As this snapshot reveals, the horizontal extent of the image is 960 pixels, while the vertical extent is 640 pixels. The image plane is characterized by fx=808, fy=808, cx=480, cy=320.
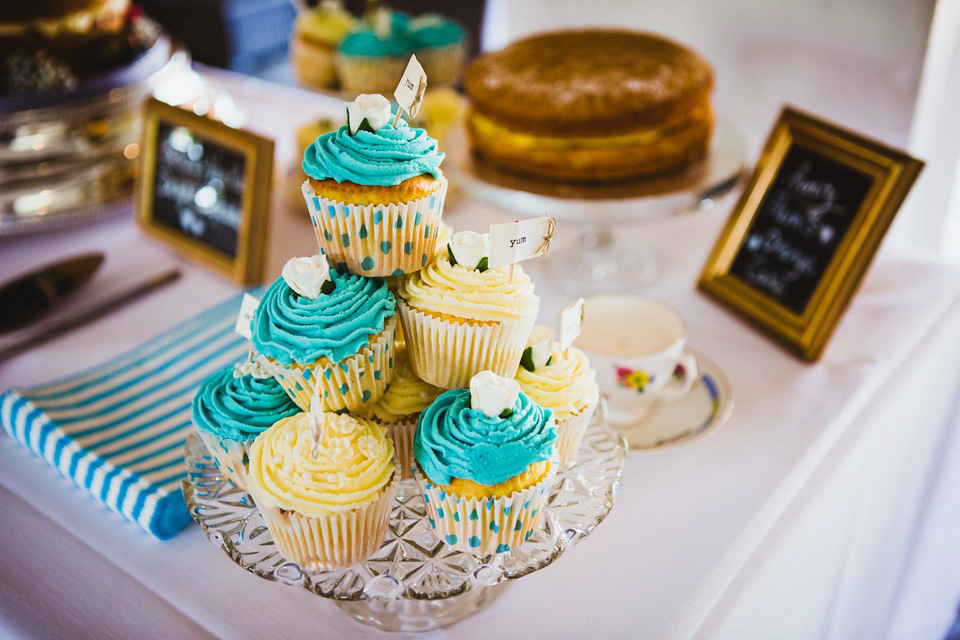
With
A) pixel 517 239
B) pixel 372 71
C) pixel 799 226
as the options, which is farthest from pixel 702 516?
pixel 372 71

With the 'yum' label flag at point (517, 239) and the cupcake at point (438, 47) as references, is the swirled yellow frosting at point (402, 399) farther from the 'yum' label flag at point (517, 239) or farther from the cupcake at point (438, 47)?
the cupcake at point (438, 47)

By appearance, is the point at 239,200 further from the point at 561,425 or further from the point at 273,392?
the point at 561,425

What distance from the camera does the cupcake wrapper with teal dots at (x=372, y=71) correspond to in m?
1.87

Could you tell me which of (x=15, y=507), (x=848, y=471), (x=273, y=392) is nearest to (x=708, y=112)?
(x=848, y=471)

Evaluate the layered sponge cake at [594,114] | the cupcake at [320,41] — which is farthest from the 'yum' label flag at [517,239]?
the cupcake at [320,41]

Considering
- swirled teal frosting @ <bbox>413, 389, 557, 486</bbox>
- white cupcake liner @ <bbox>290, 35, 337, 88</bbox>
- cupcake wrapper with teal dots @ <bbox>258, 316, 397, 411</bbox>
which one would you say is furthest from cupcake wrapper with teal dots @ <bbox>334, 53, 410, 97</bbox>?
swirled teal frosting @ <bbox>413, 389, 557, 486</bbox>

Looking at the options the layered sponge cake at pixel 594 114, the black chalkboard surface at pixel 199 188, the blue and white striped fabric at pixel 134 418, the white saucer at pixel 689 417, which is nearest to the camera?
the blue and white striped fabric at pixel 134 418

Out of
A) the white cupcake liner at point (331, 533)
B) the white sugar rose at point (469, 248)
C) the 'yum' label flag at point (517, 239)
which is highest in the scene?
the 'yum' label flag at point (517, 239)

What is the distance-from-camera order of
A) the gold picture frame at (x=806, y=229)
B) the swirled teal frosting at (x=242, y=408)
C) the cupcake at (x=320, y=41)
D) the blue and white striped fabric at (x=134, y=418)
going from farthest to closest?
the cupcake at (x=320, y=41) → the gold picture frame at (x=806, y=229) → the blue and white striped fabric at (x=134, y=418) → the swirled teal frosting at (x=242, y=408)

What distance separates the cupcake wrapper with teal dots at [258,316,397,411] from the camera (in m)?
0.82

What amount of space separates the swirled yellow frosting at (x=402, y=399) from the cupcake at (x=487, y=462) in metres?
0.08

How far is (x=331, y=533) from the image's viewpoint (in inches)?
31.2

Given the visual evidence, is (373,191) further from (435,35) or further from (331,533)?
(435,35)

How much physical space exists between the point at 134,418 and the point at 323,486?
52cm
